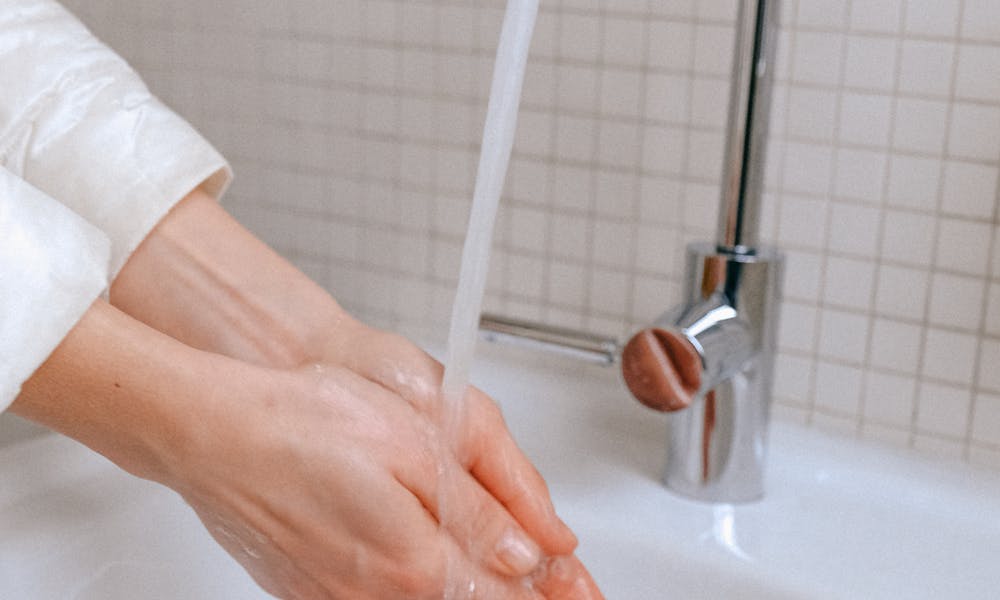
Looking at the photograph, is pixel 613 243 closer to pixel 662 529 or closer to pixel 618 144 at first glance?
pixel 618 144

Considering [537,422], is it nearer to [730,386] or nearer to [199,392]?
[730,386]

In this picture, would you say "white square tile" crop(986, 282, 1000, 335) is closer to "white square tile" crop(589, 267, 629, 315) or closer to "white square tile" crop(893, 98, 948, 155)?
"white square tile" crop(893, 98, 948, 155)

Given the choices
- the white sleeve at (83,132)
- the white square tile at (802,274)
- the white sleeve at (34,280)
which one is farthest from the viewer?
the white square tile at (802,274)

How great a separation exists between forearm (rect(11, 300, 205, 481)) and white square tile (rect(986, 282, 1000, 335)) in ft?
1.28

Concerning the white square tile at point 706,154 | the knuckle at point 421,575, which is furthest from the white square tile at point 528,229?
the knuckle at point 421,575

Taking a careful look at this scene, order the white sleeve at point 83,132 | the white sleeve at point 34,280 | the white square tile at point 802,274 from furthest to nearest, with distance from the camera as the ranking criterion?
the white square tile at point 802,274
the white sleeve at point 83,132
the white sleeve at point 34,280

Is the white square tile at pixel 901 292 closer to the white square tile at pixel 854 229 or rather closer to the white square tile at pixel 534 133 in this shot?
the white square tile at pixel 854 229

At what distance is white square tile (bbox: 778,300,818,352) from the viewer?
0.71m

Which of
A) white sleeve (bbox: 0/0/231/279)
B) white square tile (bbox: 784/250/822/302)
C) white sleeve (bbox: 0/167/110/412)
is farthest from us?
white square tile (bbox: 784/250/822/302)

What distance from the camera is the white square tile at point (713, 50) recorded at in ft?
2.29

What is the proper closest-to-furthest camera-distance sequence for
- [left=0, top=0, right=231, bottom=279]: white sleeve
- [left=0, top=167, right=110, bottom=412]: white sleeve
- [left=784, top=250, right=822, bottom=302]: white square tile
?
[left=0, top=167, right=110, bottom=412]: white sleeve
[left=0, top=0, right=231, bottom=279]: white sleeve
[left=784, top=250, right=822, bottom=302]: white square tile

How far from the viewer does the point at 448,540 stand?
20.4 inches

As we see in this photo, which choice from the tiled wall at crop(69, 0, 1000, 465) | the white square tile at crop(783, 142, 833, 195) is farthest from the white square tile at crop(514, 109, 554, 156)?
the white square tile at crop(783, 142, 833, 195)

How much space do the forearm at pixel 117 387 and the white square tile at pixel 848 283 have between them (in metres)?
0.36
